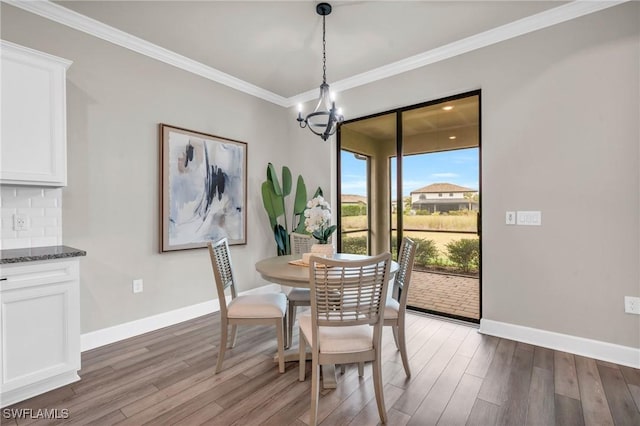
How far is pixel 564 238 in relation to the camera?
Result: 8.55 feet

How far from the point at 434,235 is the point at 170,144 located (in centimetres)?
329

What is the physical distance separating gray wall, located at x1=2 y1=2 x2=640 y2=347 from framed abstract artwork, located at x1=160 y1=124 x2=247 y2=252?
0.14 m

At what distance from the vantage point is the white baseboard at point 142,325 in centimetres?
269

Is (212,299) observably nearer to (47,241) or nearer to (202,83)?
(47,241)

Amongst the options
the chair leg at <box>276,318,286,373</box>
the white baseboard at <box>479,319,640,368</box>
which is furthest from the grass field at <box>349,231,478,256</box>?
the chair leg at <box>276,318,286,373</box>

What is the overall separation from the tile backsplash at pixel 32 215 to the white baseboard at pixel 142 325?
90 centimetres

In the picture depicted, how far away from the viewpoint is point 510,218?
113 inches

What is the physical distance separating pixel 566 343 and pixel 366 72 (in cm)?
341

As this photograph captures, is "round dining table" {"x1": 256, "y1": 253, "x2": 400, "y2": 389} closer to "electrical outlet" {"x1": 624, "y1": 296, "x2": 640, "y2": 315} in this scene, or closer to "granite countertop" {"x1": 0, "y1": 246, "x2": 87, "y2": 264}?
"granite countertop" {"x1": 0, "y1": 246, "x2": 87, "y2": 264}

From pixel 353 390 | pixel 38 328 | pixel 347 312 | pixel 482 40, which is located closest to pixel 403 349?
pixel 353 390

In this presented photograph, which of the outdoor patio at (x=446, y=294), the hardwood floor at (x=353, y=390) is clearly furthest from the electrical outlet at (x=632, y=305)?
the outdoor patio at (x=446, y=294)

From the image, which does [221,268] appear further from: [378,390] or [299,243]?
[378,390]

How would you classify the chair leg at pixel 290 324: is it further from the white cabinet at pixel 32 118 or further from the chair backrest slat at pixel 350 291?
the white cabinet at pixel 32 118

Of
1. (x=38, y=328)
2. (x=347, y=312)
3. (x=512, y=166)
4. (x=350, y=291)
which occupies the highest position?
(x=512, y=166)
